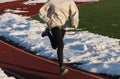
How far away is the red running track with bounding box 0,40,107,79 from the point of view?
10312 mm

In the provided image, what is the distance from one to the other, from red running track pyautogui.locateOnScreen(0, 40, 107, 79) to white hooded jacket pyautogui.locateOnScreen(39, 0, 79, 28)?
1.20m

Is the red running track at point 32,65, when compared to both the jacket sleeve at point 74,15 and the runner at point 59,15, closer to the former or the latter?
the runner at point 59,15

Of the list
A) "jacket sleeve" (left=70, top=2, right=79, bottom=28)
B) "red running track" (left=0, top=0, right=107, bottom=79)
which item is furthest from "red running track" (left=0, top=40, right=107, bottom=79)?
"jacket sleeve" (left=70, top=2, right=79, bottom=28)

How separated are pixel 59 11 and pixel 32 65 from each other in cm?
203

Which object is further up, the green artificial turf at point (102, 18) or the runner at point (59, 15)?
the runner at point (59, 15)

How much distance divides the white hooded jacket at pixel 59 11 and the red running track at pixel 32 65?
3.92 feet

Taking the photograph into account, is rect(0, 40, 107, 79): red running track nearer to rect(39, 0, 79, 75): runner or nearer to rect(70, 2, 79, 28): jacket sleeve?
rect(39, 0, 79, 75): runner

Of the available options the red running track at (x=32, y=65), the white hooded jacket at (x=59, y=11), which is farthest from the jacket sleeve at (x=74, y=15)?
the red running track at (x=32, y=65)

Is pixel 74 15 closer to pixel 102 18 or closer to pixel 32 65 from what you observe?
pixel 32 65

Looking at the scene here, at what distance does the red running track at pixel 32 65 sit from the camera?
33.8 feet

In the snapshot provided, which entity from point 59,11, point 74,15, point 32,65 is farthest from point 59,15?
point 32,65

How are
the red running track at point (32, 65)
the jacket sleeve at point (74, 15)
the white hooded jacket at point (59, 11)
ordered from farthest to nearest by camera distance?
the red running track at point (32, 65), the white hooded jacket at point (59, 11), the jacket sleeve at point (74, 15)

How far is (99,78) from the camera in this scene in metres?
9.91

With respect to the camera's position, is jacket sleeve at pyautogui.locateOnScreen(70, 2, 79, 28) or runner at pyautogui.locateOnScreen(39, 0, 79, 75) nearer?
jacket sleeve at pyautogui.locateOnScreen(70, 2, 79, 28)
